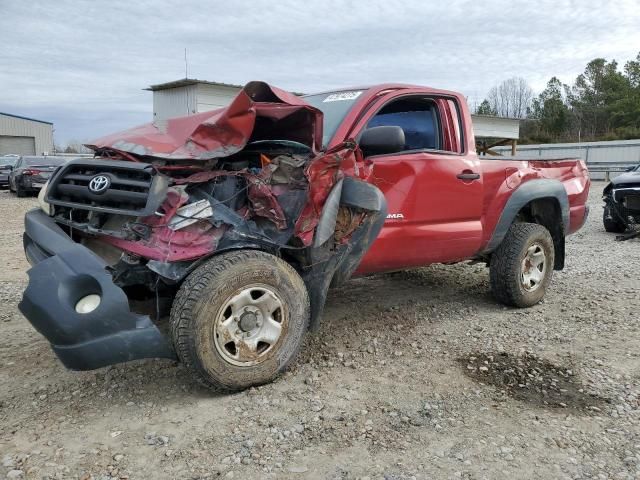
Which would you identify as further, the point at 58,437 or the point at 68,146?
the point at 68,146

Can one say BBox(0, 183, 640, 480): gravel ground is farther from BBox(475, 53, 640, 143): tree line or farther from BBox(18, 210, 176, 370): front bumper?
BBox(475, 53, 640, 143): tree line

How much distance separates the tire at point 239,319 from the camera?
309 centimetres

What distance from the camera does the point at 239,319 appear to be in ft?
10.7

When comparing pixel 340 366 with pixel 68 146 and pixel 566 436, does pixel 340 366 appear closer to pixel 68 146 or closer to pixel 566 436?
pixel 566 436

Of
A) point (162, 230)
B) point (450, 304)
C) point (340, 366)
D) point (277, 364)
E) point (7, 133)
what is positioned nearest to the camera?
point (162, 230)

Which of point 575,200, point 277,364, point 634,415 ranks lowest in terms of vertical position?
point 634,415

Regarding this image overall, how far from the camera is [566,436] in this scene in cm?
301

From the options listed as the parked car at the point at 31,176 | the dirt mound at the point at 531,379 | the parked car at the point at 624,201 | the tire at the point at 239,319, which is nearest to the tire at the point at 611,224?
the parked car at the point at 624,201

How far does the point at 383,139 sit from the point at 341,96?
0.86 metres

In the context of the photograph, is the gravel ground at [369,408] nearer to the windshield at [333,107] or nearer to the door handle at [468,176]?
the door handle at [468,176]

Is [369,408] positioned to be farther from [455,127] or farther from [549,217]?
[549,217]

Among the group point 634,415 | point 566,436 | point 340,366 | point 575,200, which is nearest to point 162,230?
point 340,366

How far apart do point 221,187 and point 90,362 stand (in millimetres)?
1274

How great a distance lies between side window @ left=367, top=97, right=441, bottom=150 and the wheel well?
1453 mm
